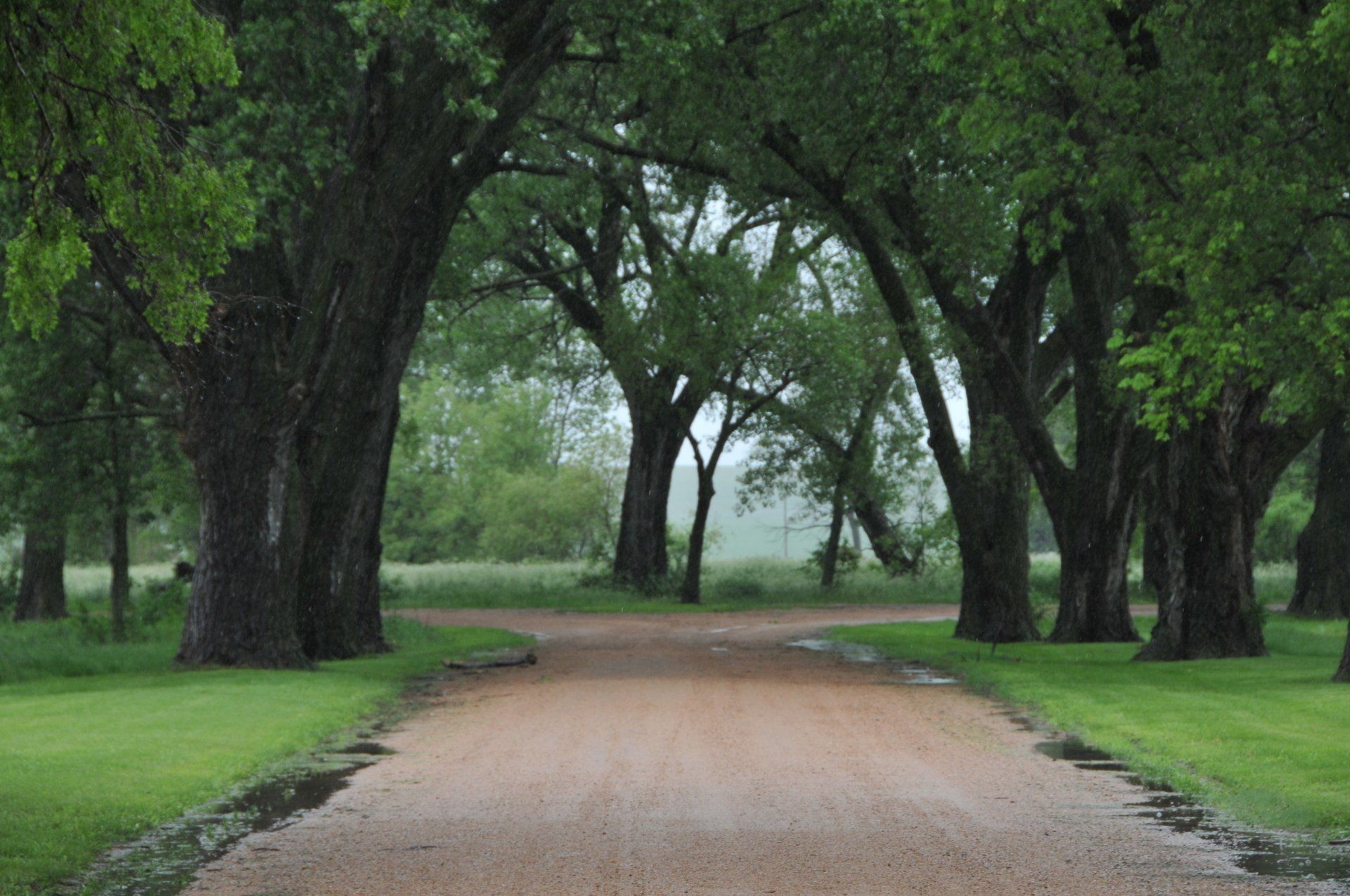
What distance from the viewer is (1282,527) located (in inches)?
1986

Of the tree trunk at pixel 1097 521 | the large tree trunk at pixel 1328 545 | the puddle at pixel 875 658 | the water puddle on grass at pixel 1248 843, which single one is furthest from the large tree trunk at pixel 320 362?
the large tree trunk at pixel 1328 545

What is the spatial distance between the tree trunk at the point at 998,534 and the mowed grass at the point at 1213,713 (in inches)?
60.1

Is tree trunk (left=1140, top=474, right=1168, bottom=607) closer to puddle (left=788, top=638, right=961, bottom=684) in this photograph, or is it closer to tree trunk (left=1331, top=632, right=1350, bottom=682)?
puddle (left=788, top=638, right=961, bottom=684)

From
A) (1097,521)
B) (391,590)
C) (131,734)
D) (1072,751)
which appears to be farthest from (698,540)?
(131,734)

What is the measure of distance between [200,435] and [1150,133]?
485 inches

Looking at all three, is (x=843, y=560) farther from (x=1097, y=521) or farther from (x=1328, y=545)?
(x=1097, y=521)

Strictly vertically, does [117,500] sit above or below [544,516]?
below

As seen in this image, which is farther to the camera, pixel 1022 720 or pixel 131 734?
pixel 1022 720

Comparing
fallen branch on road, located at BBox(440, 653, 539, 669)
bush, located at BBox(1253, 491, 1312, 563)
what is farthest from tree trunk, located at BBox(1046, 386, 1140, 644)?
bush, located at BBox(1253, 491, 1312, 563)

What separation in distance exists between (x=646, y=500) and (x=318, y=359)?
24.3m

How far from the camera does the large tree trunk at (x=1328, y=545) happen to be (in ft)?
107

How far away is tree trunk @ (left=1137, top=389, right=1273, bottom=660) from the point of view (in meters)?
19.9

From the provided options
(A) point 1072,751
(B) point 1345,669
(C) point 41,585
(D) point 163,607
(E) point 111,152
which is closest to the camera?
(E) point 111,152

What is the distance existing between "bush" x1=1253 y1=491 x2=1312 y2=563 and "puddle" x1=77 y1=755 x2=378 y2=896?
44371 millimetres
